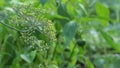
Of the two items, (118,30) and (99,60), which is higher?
(118,30)

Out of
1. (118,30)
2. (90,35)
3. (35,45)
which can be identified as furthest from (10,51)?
A: (118,30)

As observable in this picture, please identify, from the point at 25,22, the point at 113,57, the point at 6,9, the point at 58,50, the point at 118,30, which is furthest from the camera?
the point at 118,30

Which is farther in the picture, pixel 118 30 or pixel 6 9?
pixel 118 30

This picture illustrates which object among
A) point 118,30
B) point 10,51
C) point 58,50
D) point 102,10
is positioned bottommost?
point 10,51

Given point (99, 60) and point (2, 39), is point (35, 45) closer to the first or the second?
point (2, 39)

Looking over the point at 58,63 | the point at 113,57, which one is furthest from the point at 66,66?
the point at 113,57

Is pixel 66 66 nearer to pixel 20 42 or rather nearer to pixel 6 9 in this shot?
pixel 20 42

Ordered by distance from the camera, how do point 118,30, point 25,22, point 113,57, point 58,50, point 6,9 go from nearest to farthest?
point 25,22, point 6,9, point 58,50, point 113,57, point 118,30
